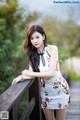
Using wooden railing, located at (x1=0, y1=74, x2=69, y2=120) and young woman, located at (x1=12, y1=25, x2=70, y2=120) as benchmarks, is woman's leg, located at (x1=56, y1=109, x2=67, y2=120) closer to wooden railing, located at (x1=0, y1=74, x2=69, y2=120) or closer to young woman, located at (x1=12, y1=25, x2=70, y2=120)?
young woman, located at (x1=12, y1=25, x2=70, y2=120)

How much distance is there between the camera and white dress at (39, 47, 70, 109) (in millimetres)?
2488

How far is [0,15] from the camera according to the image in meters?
4.48

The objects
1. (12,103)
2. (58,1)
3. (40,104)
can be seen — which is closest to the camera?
(12,103)

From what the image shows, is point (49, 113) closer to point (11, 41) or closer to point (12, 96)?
point (12, 96)

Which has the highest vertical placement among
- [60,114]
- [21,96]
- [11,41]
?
[21,96]

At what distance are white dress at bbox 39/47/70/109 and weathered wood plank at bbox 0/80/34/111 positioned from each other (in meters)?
0.15

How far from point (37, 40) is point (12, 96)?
2.19 feet

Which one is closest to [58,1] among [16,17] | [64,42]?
[16,17]

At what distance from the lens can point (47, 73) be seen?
2.43 m

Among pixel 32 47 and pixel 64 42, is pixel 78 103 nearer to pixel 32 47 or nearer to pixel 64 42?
pixel 32 47

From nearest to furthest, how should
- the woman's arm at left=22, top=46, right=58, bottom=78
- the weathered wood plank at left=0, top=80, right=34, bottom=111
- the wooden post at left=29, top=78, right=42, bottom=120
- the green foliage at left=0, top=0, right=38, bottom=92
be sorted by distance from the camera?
the weathered wood plank at left=0, top=80, right=34, bottom=111 → the woman's arm at left=22, top=46, right=58, bottom=78 → the wooden post at left=29, top=78, right=42, bottom=120 → the green foliage at left=0, top=0, right=38, bottom=92

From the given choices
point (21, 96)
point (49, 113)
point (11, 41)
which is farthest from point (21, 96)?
point (11, 41)

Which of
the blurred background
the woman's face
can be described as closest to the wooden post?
the woman's face

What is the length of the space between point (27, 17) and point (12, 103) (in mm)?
4337
